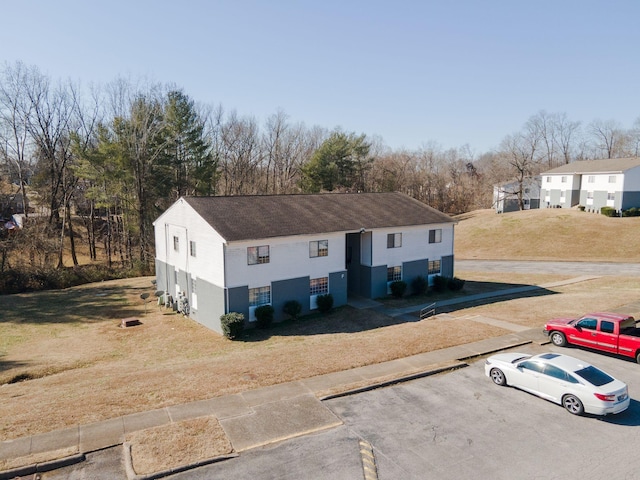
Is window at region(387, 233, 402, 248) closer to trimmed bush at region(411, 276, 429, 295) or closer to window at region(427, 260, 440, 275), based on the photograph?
trimmed bush at region(411, 276, 429, 295)

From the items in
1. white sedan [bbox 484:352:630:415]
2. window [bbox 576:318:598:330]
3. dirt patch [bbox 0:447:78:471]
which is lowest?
dirt patch [bbox 0:447:78:471]

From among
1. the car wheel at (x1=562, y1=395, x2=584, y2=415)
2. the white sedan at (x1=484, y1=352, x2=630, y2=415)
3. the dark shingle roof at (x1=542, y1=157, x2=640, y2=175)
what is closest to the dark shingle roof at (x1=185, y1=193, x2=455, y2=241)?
the white sedan at (x1=484, y1=352, x2=630, y2=415)

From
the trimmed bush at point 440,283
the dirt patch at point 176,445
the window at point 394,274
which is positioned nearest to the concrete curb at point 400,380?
the dirt patch at point 176,445

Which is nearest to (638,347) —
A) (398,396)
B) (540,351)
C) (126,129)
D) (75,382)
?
(540,351)

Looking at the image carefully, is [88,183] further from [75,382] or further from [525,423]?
[525,423]

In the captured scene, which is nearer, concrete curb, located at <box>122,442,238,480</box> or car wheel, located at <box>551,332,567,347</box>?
concrete curb, located at <box>122,442,238,480</box>

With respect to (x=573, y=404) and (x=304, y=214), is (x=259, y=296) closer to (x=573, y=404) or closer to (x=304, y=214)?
(x=304, y=214)

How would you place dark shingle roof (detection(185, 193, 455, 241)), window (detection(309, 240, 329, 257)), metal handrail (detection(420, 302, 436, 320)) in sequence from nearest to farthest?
1. dark shingle roof (detection(185, 193, 455, 241))
2. metal handrail (detection(420, 302, 436, 320))
3. window (detection(309, 240, 329, 257))

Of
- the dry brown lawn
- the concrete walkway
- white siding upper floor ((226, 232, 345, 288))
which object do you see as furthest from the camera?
white siding upper floor ((226, 232, 345, 288))
